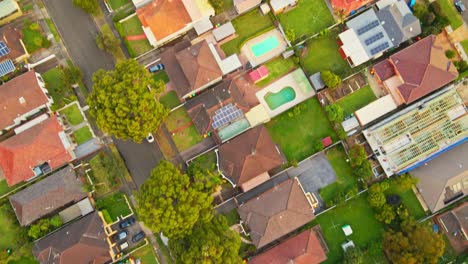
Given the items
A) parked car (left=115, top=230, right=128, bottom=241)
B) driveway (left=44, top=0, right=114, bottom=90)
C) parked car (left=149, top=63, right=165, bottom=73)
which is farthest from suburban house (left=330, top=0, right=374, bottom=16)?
parked car (left=115, top=230, right=128, bottom=241)

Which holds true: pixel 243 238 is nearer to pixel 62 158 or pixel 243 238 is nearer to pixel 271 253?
pixel 271 253

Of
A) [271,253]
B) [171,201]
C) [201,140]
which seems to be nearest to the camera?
[171,201]

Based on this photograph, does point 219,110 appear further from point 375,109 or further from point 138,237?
point 375,109

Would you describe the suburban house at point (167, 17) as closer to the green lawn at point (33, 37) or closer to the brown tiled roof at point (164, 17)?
the brown tiled roof at point (164, 17)

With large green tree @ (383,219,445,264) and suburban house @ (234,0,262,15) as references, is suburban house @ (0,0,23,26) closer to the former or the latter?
suburban house @ (234,0,262,15)

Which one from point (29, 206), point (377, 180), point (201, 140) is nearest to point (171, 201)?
point (201, 140)

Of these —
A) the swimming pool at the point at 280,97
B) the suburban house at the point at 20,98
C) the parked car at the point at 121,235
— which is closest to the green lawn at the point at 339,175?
the swimming pool at the point at 280,97
